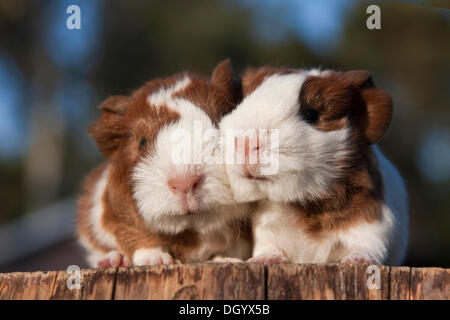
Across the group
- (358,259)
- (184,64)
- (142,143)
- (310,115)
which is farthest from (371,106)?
(184,64)

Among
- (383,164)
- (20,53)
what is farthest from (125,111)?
(20,53)

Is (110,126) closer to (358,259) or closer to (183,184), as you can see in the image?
(183,184)

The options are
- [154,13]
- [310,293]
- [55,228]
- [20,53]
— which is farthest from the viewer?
[20,53]

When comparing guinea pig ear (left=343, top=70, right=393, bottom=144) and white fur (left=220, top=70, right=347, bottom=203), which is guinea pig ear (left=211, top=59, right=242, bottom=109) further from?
guinea pig ear (left=343, top=70, right=393, bottom=144)

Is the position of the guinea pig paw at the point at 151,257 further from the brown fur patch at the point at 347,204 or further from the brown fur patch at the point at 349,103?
the brown fur patch at the point at 349,103

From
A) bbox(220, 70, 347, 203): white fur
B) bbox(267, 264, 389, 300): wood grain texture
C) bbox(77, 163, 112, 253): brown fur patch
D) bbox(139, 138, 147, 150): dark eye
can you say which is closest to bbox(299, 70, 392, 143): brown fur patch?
bbox(220, 70, 347, 203): white fur

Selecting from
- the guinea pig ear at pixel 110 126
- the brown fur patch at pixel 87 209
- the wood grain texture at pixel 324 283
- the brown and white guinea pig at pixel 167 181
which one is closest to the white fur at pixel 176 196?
the brown and white guinea pig at pixel 167 181

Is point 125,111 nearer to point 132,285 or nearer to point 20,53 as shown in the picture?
point 132,285
